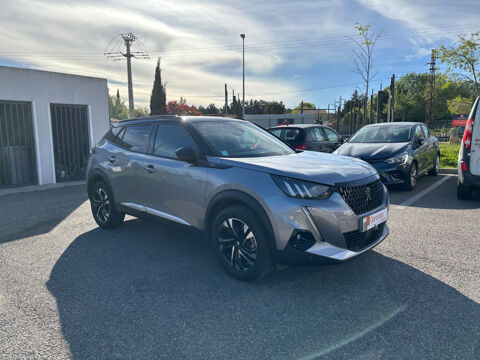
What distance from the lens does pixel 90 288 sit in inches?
138

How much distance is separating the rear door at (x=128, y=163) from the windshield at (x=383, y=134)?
19.3ft

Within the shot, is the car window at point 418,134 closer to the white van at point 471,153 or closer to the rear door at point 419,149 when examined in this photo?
the rear door at point 419,149

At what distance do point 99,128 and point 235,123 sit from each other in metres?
9.32

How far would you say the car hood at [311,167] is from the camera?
3244mm

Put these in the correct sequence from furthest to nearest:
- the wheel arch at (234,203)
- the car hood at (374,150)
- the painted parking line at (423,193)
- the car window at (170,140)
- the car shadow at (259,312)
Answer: the car hood at (374,150), the painted parking line at (423,193), the car window at (170,140), the wheel arch at (234,203), the car shadow at (259,312)

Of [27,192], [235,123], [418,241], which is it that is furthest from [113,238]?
[27,192]

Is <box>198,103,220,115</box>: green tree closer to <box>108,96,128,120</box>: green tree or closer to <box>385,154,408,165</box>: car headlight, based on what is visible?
<box>108,96,128,120</box>: green tree

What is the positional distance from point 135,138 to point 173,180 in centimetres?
120

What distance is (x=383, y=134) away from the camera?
28.7 ft

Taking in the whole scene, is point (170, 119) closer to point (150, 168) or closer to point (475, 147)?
point (150, 168)

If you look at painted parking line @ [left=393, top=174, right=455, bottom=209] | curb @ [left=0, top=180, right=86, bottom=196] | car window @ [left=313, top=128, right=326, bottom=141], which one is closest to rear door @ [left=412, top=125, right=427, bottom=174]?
painted parking line @ [left=393, top=174, right=455, bottom=209]

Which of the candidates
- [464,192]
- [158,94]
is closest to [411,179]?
[464,192]

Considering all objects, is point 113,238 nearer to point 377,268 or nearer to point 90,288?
point 90,288

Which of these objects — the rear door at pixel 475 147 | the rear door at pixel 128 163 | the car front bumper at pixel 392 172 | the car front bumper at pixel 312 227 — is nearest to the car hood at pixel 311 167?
the car front bumper at pixel 312 227
